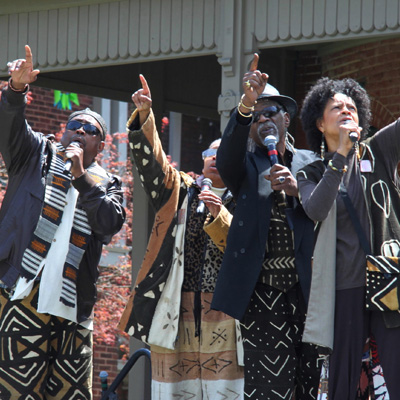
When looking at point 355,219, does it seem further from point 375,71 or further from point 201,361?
point 375,71

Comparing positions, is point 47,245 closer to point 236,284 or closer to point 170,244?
point 170,244

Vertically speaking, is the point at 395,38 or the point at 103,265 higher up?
the point at 395,38

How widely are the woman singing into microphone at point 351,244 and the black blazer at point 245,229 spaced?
0.40 m

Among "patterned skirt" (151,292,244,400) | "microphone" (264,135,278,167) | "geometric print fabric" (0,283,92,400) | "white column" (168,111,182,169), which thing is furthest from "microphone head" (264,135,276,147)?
"white column" (168,111,182,169)

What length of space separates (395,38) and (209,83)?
2312mm

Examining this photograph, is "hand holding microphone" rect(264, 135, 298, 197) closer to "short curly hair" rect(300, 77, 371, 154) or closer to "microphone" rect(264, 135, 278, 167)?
"microphone" rect(264, 135, 278, 167)

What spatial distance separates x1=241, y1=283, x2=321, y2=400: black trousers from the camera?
16.4 ft

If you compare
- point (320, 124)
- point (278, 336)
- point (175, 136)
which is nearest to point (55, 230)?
point (278, 336)

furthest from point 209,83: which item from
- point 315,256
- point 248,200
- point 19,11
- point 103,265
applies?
point 315,256

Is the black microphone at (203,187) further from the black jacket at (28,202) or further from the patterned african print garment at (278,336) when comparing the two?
the patterned african print garment at (278,336)

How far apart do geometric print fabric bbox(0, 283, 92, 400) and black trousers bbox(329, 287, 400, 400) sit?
1.86 meters

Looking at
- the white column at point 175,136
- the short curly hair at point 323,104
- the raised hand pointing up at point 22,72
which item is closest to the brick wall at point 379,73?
the short curly hair at point 323,104

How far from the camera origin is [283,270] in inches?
200

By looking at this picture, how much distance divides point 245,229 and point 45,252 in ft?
4.34
